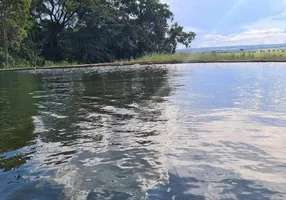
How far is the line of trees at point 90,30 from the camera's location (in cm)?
4191

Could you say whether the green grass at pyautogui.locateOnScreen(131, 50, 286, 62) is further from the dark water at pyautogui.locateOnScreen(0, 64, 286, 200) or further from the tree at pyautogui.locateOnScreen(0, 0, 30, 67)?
the dark water at pyautogui.locateOnScreen(0, 64, 286, 200)

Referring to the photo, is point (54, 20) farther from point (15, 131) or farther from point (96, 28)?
point (15, 131)

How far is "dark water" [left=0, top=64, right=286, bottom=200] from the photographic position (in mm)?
4254

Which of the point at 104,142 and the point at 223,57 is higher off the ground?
the point at 223,57

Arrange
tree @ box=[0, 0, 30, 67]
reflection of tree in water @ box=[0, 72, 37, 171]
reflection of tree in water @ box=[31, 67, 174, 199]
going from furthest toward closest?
tree @ box=[0, 0, 30, 67], reflection of tree in water @ box=[0, 72, 37, 171], reflection of tree in water @ box=[31, 67, 174, 199]

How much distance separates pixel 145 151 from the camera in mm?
5785

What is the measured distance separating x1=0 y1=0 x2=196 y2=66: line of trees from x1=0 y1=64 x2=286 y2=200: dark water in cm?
3290

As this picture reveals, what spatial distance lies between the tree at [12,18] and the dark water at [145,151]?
2618 centimetres

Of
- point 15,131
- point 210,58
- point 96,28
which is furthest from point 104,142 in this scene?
point 96,28

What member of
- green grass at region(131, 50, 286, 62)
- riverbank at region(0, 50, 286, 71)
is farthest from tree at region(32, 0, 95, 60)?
green grass at region(131, 50, 286, 62)

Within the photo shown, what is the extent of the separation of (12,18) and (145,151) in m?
32.3

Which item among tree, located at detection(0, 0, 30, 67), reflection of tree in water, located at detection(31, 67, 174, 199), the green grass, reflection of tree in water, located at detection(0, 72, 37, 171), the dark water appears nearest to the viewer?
the dark water

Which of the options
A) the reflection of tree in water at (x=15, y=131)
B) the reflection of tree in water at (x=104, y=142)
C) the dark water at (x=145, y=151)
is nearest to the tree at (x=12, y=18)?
the reflection of tree in water at (x=15, y=131)

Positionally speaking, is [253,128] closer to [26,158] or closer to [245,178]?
[245,178]
